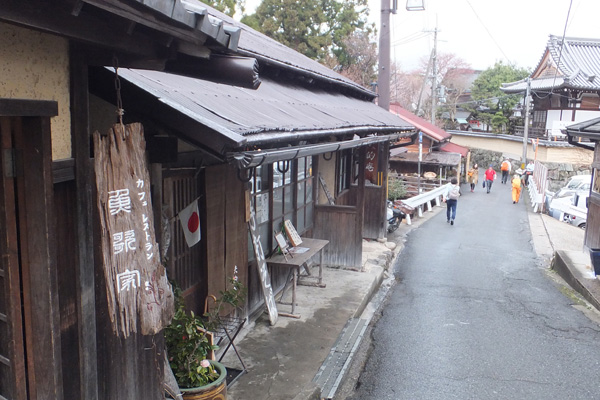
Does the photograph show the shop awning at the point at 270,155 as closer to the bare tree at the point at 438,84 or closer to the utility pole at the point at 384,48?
the utility pole at the point at 384,48

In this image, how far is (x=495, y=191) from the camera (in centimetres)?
3331

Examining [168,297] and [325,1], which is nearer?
[168,297]

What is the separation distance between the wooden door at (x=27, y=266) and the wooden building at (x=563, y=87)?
36.1 m

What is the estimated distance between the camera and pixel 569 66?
3800 cm

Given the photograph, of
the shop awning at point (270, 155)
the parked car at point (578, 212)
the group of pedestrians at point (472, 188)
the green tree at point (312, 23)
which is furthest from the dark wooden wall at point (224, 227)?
the green tree at point (312, 23)

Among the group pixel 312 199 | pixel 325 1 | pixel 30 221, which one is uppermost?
pixel 325 1

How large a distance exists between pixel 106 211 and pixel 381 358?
5521mm

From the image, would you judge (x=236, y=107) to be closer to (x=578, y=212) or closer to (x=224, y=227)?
(x=224, y=227)

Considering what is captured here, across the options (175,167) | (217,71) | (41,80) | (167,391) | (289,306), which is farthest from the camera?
(289,306)

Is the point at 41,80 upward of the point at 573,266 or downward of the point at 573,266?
upward

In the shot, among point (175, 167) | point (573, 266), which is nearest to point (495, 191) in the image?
point (573, 266)

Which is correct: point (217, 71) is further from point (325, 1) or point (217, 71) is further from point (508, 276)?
point (325, 1)

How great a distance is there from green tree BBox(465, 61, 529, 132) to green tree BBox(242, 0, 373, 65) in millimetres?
20705

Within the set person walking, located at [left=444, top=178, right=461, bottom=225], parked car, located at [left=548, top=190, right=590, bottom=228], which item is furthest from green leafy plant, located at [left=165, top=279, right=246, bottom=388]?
parked car, located at [left=548, top=190, right=590, bottom=228]
